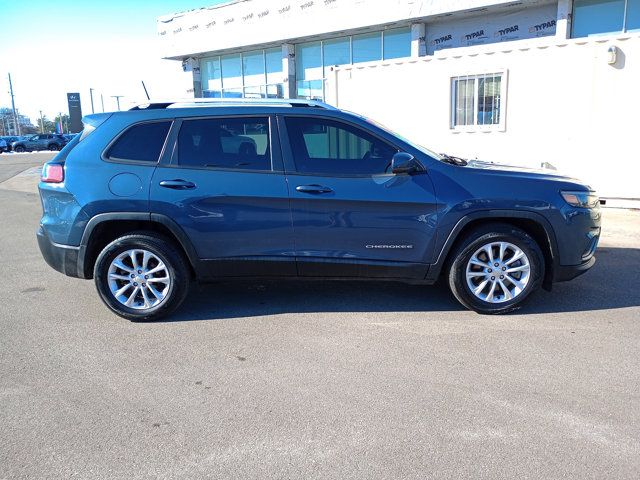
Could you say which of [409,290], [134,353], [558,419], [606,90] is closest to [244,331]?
[134,353]

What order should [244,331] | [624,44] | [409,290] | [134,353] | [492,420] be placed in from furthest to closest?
[624,44] < [409,290] < [244,331] < [134,353] < [492,420]

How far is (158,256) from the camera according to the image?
4746 mm

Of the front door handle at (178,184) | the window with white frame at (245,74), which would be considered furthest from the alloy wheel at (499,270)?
the window with white frame at (245,74)

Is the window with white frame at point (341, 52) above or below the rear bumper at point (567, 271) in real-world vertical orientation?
above

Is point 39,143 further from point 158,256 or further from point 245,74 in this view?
point 158,256

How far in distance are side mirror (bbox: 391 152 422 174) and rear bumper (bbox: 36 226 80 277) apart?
Answer: 2.83 metres

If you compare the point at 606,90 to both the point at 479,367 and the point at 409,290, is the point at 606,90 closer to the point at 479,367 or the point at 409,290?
the point at 409,290

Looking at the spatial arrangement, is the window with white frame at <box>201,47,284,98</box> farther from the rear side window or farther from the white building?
the rear side window

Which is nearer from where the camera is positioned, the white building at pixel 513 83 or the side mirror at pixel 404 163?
the side mirror at pixel 404 163

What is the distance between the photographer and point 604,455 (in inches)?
111

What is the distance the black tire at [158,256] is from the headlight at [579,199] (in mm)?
3391

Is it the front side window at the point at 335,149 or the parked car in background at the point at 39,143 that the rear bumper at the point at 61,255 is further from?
the parked car in background at the point at 39,143

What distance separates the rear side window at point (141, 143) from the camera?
15.6ft

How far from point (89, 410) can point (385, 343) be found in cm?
215
